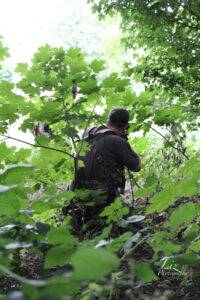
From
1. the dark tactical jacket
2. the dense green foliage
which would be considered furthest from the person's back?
the dense green foliage

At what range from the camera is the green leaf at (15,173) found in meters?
1.29

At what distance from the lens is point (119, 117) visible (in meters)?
3.54

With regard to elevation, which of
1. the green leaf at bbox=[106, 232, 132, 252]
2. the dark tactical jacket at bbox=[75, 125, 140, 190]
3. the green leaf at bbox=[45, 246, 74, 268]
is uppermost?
the dark tactical jacket at bbox=[75, 125, 140, 190]

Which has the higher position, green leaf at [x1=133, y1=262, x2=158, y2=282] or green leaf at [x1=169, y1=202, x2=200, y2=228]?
green leaf at [x1=169, y1=202, x2=200, y2=228]

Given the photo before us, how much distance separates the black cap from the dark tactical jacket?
0.36ft

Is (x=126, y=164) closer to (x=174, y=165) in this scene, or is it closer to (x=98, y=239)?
(x=174, y=165)

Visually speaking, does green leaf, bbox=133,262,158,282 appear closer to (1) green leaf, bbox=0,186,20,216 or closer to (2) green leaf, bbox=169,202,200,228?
(2) green leaf, bbox=169,202,200,228

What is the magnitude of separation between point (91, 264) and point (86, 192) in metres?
2.12

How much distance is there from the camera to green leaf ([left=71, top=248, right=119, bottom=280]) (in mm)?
644

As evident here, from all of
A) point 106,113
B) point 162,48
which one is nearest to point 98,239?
point 106,113

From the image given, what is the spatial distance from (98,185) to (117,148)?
0.38 meters

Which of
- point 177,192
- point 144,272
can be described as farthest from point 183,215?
point 144,272

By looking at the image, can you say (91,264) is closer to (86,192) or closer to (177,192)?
(177,192)

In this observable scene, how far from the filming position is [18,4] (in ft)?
134
